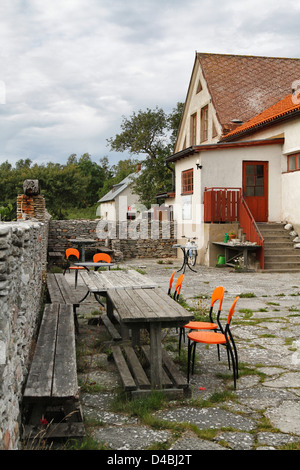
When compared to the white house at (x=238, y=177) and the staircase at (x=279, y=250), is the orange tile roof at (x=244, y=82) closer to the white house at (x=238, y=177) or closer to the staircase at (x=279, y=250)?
the white house at (x=238, y=177)

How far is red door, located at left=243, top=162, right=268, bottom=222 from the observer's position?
1627 cm

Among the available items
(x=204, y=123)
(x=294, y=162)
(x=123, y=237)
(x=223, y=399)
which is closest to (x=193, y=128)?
(x=204, y=123)

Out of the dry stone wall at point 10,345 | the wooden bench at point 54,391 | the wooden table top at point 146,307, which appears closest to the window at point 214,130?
the wooden table top at point 146,307

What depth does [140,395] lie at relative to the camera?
13.7 ft

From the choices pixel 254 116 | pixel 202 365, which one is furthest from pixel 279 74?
pixel 202 365

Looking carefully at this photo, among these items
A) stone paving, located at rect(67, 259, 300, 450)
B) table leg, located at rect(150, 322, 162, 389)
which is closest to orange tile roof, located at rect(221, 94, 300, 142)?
stone paving, located at rect(67, 259, 300, 450)

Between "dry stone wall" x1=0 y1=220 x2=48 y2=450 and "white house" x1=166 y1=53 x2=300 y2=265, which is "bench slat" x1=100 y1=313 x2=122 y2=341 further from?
"white house" x1=166 y1=53 x2=300 y2=265

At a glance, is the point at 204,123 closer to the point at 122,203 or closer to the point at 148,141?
the point at 148,141

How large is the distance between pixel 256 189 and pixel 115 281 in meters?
11.0

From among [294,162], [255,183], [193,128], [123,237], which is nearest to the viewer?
[294,162]

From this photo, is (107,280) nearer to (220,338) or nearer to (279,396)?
(220,338)

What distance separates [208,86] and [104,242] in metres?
8.71

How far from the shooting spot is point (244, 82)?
21.8 meters

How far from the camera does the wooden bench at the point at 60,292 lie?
6.73 metres
